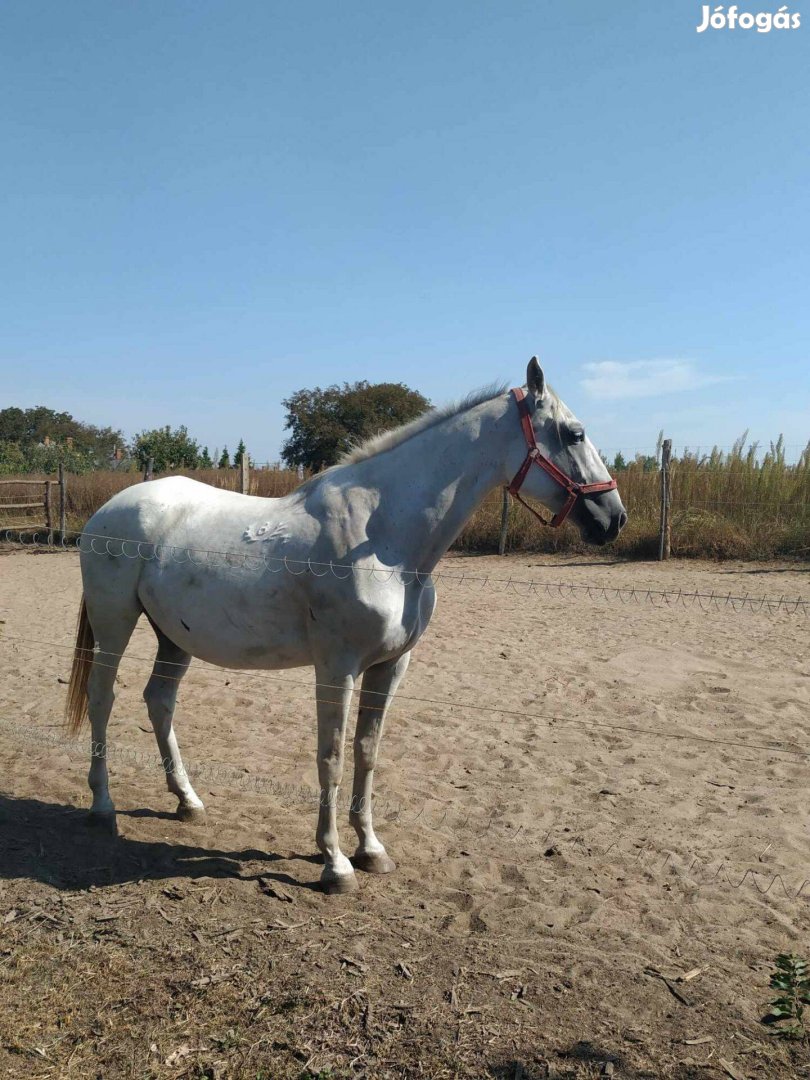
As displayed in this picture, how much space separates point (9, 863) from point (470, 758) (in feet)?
8.70

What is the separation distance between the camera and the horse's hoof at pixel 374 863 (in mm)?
3529

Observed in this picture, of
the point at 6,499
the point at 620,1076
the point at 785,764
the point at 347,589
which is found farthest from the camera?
the point at 6,499

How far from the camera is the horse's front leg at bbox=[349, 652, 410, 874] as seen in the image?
3551 millimetres

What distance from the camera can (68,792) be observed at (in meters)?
4.33

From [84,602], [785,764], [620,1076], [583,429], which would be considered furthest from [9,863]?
[785,764]

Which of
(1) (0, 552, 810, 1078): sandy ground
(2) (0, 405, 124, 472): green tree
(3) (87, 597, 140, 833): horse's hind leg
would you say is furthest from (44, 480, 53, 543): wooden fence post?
(2) (0, 405, 124, 472): green tree

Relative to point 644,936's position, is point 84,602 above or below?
above

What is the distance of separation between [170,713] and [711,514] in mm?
11810

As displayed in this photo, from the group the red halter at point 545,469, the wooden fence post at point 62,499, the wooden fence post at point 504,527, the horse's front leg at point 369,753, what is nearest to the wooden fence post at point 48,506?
the wooden fence post at point 62,499

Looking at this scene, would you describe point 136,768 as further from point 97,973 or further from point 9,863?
point 97,973

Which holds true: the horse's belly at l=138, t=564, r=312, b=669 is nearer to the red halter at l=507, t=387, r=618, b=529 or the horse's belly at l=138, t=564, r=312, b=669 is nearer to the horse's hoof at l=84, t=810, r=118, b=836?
the horse's hoof at l=84, t=810, r=118, b=836

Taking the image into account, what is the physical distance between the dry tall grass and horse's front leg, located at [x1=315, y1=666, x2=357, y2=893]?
441 inches

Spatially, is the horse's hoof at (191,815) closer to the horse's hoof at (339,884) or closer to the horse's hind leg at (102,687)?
the horse's hind leg at (102,687)

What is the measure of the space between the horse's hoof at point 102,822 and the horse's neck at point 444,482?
2079 millimetres
